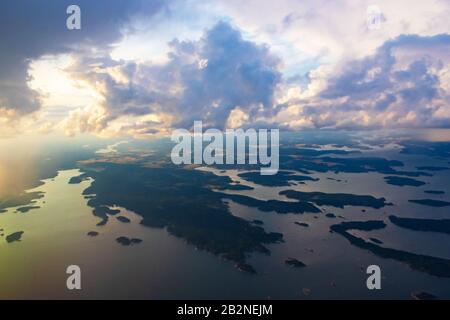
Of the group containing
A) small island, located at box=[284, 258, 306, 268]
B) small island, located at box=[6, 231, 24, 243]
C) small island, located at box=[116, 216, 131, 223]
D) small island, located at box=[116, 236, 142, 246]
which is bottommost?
small island, located at box=[284, 258, 306, 268]

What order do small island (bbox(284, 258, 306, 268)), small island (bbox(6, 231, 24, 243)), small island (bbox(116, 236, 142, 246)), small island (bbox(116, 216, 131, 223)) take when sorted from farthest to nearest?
small island (bbox(116, 216, 131, 223)) → small island (bbox(6, 231, 24, 243)) → small island (bbox(116, 236, 142, 246)) → small island (bbox(284, 258, 306, 268))

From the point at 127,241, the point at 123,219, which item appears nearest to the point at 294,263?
the point at 127,241

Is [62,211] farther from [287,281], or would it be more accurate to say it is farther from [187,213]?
[287,281]

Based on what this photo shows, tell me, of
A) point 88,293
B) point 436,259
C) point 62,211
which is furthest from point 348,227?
point 62,211

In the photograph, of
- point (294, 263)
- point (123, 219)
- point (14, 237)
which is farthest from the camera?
point (123, 219)

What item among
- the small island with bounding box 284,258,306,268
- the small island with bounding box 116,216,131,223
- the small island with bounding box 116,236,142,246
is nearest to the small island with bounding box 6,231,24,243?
the small island with bounding box 116,236,142,246

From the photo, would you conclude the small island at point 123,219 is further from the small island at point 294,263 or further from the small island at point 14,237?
the small island at point 294,263

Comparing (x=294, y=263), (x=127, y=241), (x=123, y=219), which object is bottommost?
(x=294, y=263)

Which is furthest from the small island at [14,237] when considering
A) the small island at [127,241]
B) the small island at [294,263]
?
the small island at [294,263]

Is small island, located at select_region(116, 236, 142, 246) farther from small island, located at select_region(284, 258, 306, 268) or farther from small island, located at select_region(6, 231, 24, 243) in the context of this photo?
small island, located at select_region(284, 258, 306, 268)

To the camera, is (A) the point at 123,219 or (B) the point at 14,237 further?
(A) the point at 123,219

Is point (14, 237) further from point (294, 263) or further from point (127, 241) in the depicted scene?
point (294, 263)

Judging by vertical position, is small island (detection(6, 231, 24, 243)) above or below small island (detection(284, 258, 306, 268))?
above
